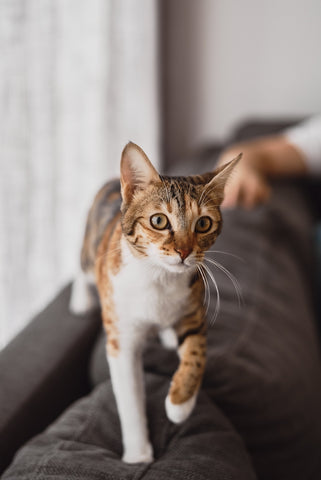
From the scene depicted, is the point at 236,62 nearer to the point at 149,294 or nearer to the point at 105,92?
the point at 105,92

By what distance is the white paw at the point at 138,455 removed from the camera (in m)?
0.52

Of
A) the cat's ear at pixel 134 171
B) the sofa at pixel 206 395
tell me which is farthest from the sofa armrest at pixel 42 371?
the cat's ear at pixel 134 171

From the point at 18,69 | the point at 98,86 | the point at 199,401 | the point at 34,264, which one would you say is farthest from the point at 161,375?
the point at 98,86

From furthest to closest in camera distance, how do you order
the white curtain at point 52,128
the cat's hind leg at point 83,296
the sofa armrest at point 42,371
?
the white curtain at point 52,128
the cat's hind leg at point 83,296
the sofa armrest at point 42,371

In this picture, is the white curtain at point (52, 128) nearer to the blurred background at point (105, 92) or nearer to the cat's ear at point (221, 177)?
the blurred background at point (105, 92)

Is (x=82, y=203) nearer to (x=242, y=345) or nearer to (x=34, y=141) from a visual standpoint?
(x=34, y=141)

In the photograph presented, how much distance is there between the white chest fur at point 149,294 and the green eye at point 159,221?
0.04 meters

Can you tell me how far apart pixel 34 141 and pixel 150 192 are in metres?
0.71

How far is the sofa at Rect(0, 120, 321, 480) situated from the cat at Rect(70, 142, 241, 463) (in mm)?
54

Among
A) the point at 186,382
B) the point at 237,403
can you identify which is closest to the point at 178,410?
the point at 186,382

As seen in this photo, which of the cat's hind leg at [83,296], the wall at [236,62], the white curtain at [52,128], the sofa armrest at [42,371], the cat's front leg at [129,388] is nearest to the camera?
the cat's front leg at [129,388]

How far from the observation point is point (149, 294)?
0.42 meters

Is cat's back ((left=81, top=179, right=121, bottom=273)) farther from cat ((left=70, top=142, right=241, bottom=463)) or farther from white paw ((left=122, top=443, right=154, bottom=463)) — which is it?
white paw ((left=122, top=443, right=154, bottom=463))

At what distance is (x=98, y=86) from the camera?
1337 millimetres
